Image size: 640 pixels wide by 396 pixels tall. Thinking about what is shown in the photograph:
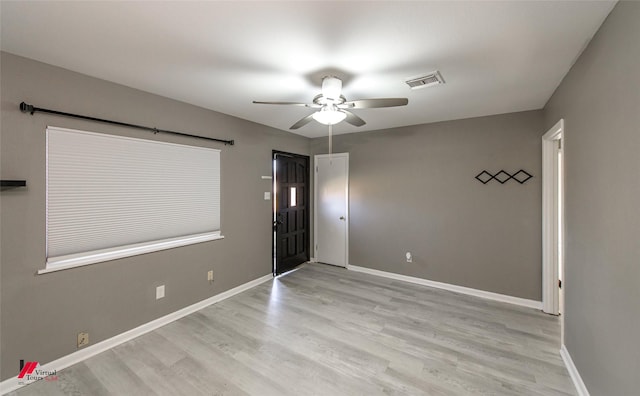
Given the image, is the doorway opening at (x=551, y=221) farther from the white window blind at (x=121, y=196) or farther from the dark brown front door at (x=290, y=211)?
the white window blind at (x=121, y=196)

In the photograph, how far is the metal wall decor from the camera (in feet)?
10.4

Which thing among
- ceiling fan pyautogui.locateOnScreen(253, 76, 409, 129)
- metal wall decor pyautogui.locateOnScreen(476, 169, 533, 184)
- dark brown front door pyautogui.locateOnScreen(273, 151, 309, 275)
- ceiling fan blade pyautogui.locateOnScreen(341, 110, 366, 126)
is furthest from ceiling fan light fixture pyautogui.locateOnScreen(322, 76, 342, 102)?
metal wall decor pyautogui.locateOnScreen(476, 169, 533, 184)

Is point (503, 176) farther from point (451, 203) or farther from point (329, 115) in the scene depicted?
point (329, 115)

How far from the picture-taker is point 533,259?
313 centimetres

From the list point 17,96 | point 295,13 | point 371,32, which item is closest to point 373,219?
point 371,32

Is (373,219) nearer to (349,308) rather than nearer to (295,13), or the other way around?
(349,308)

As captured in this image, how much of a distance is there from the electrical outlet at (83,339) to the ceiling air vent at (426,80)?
3688 millimetres

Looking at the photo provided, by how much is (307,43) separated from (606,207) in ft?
7.07

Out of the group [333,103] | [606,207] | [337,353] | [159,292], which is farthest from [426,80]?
[159,292]

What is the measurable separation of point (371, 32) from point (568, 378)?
118 inches

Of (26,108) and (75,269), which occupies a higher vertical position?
(26,108)

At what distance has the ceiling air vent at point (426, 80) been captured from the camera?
7.14ft

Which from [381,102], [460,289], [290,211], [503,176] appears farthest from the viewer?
[290,211]

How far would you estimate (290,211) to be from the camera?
4.53 metres
